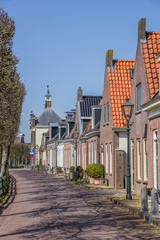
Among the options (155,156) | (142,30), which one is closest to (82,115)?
(142,30)

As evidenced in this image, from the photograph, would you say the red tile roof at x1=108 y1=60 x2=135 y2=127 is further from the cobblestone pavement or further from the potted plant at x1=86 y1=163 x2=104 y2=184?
the cobblestone pavement

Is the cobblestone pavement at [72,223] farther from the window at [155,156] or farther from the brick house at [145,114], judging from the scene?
the brick house at [145,114]

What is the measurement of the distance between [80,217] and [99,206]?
3566 millimetres

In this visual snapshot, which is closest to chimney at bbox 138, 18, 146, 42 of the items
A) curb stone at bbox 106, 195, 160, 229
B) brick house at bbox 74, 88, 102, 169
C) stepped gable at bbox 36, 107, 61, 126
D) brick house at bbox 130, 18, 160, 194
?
brick house at bbox 130, 18, 160, 194

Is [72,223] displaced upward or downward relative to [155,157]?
downward

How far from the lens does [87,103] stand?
4734 centimetres

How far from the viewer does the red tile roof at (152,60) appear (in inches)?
794

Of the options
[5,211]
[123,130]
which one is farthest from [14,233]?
[123,130]

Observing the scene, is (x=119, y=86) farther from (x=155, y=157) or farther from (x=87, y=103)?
(x=87, y=103)

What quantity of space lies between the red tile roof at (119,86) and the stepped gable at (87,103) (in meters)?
14.3

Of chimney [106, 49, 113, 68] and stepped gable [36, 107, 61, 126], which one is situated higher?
stepped gable [36, 107, 61, 126]

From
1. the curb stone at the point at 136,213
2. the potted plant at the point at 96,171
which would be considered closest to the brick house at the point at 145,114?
the curb stone at the point at 136,213

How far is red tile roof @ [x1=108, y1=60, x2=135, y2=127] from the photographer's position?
2906 cm

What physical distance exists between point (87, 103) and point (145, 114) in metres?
27.1
